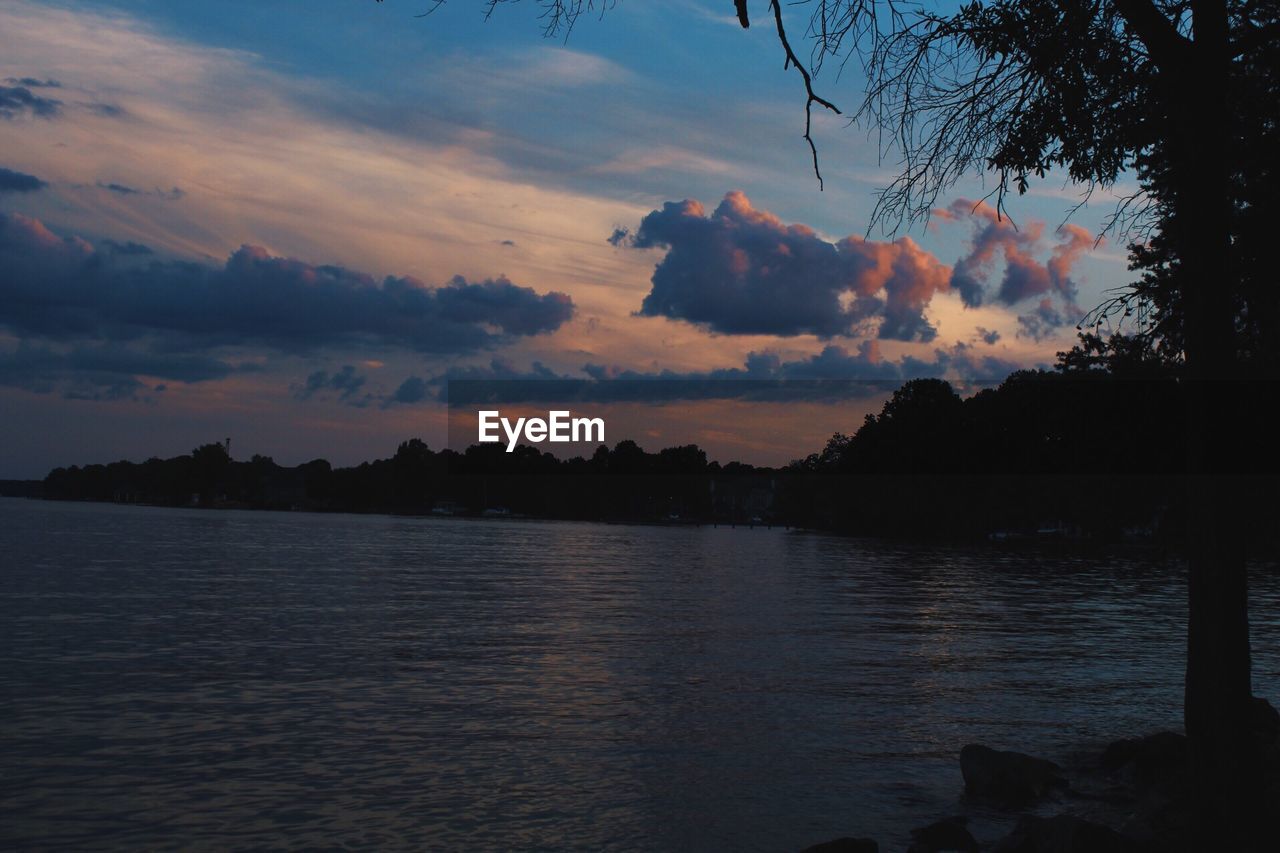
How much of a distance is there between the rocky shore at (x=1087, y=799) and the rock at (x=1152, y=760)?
0.01 m

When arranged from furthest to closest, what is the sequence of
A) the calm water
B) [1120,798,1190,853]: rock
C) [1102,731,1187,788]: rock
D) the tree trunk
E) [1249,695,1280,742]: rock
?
[1249,695,1280,742]: rock
[1102,731,1187,788]: rock
the calm water
[1120,798,1190,853]: rock
the tree trunk

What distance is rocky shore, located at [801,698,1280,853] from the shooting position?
37.9ft

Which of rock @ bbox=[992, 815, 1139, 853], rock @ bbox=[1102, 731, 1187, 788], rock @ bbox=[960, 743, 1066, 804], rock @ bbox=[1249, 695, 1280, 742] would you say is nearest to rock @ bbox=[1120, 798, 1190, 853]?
rock @ bbox=[992, 815, 1139, 853]

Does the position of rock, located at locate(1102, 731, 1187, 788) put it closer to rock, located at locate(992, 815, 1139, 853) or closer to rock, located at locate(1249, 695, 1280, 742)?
rock, located at locate(1249, 695, 1280, 742)

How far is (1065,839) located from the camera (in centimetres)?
1145

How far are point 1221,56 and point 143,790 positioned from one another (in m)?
16.3

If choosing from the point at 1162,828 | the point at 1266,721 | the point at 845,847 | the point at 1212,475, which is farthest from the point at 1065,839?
the point at 1266,721

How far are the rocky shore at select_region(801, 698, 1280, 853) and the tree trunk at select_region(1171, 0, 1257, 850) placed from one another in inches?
19.3

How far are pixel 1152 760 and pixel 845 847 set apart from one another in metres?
7.12

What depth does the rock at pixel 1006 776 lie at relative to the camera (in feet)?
51.5

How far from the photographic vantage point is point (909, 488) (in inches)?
6905

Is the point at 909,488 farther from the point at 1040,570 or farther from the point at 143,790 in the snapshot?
the point at 143,790

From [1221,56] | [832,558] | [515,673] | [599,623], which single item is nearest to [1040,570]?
[832,558]

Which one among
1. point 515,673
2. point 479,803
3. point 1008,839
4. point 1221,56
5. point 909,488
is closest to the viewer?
point 1221,56
